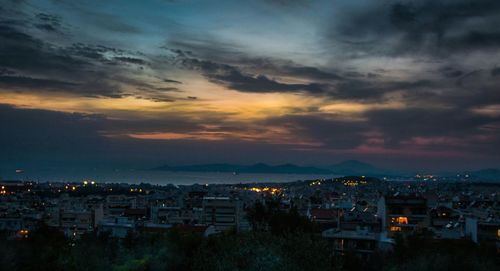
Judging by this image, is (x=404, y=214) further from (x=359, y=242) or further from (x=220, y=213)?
(x=220, y=213)

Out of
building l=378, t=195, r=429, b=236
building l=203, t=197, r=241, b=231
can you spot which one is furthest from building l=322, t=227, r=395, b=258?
building l=203, t=197, r=241, b=231

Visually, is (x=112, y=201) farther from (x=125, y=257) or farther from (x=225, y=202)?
(x=125, y=257)

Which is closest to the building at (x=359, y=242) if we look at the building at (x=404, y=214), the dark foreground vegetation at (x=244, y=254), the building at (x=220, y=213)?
the dark foreground vegetation at (x=244, y=254)

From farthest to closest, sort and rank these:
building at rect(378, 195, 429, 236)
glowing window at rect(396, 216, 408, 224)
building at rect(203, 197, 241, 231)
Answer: building at rect(203, 197, 241, 231) < glowing window at rect(396, 216, 408, 224) < building at rect(378, 195, 429, 236)

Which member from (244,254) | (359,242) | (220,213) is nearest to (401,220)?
(359,242)

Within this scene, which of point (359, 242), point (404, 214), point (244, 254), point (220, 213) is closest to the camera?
point (244, 254)

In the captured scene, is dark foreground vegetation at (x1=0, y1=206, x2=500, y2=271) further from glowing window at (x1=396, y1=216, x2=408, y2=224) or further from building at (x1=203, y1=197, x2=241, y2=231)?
building at (x1=203, y1=197, x2=241, y2=231)

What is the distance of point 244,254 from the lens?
16.6 metres

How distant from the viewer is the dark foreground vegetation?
16.9 meters

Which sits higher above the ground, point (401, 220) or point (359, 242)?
point (401, 220)

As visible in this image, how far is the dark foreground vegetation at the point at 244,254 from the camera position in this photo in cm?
1686

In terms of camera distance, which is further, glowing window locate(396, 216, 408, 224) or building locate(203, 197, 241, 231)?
building locate(203, 197, 241, 231)

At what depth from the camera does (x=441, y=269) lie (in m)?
21.3

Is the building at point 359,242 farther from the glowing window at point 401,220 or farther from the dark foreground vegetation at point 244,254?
the glowing window at point 401,220
